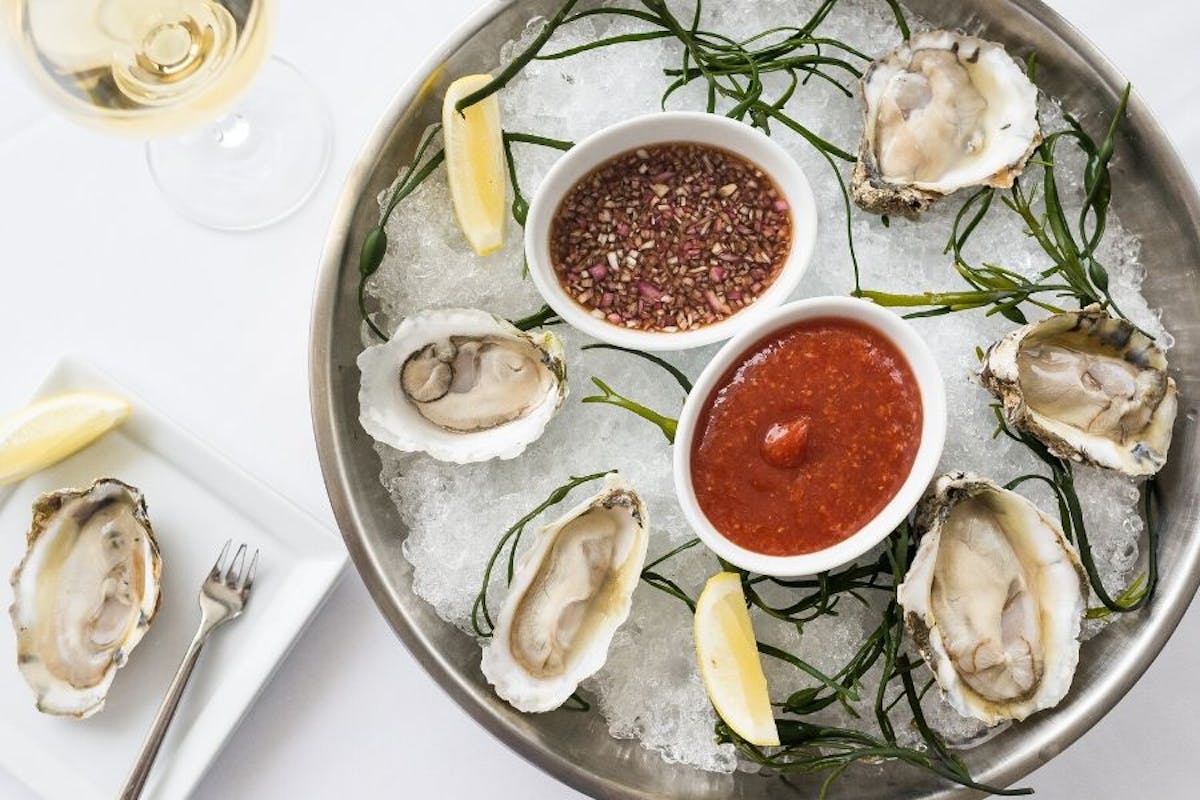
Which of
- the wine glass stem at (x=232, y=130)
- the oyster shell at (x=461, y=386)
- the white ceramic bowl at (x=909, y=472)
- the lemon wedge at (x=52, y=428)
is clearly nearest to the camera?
the white ceramic bowl at (x=909, y=472)

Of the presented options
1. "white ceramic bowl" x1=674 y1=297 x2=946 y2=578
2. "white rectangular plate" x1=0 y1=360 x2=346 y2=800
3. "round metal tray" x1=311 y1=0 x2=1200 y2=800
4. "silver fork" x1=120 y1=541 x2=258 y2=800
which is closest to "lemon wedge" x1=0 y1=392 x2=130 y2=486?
"white rectangular plate" x1=0 y1=360 x2=346 y2=800

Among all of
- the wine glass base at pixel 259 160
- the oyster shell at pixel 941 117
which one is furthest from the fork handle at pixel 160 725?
the oyster shell at pixel 941 117

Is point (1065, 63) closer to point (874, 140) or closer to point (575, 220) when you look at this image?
point (874, 140)

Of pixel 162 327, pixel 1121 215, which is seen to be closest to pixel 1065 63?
pixel 1121 215

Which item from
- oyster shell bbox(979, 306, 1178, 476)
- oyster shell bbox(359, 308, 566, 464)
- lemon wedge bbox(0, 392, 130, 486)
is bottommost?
lemon wedge bbox(0, 392, 130, 486)

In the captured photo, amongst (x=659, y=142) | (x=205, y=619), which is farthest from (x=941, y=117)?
(x=205, y=619)

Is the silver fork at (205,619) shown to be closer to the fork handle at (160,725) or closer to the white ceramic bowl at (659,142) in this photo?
the fork handle at (160,725)

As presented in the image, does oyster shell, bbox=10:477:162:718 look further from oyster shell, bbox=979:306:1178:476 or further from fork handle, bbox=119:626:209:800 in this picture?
oyster shell, bbox=979:306:1178:476
